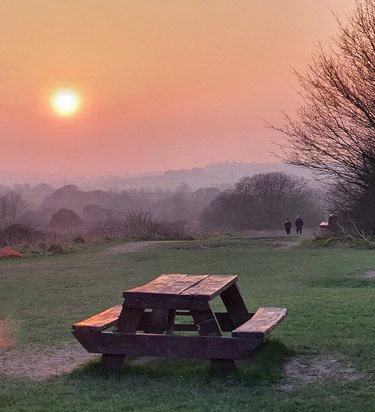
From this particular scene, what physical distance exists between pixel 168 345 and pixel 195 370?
0.33m

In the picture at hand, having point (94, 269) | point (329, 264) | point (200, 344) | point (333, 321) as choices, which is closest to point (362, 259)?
point (329, 264)

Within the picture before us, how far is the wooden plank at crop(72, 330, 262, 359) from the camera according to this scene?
17.2 ft

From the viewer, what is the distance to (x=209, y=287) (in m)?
5.90

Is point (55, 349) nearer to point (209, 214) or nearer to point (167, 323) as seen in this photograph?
point (167, 323)

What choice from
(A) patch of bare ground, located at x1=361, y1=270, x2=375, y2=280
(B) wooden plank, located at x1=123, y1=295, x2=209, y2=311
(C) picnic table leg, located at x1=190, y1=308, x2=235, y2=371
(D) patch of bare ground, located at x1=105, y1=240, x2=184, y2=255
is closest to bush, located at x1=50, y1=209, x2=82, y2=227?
(D) patch of bare ground, located at x1=105, y1=240, x2=184, y2=255

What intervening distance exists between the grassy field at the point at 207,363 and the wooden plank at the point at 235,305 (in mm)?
444

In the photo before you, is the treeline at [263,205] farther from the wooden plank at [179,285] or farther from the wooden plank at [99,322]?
the wooden plank at [99,322]

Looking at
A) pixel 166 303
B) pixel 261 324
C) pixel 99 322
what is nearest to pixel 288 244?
pixel 261 324

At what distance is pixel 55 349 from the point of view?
702 centimetres

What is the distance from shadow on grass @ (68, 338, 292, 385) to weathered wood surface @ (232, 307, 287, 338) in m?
0.27

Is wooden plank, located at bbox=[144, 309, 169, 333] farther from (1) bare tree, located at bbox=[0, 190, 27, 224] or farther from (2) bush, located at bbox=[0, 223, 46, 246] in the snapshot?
(1) bare tree, located at bbox=[0, 190, 27, 224]

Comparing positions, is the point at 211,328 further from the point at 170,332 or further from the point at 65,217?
the point at 65,217

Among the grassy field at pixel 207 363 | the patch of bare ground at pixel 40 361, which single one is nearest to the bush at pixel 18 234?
the grassy field at pixel 207 363

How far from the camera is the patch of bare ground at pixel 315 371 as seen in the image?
509cm
